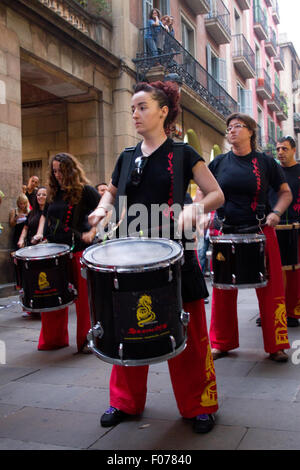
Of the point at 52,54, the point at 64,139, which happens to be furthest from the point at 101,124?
the point at 52,54

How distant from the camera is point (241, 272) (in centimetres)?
377

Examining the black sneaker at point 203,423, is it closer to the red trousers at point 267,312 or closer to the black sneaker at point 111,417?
the black sneaker at point 111,417

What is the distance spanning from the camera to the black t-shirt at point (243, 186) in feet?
13.0

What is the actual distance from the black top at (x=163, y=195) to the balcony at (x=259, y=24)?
28.0 metres

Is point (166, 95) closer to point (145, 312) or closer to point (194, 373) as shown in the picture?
point (145, 312)

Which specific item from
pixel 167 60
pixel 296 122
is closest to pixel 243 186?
pixel 167 60

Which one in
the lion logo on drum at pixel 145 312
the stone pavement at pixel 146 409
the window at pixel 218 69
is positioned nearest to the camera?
the lion logo on drum at pixel 145 312

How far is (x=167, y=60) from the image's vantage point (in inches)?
512

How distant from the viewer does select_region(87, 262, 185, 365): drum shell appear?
2.17 meters

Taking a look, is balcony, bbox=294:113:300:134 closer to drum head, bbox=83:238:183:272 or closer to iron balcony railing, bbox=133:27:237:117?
iron balcony railing, bbox=133:27:237:117

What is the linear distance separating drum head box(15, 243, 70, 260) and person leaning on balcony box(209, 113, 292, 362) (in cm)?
139

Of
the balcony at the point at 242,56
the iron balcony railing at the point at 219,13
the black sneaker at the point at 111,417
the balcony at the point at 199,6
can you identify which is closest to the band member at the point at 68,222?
the black sneaker at the point at 111,417

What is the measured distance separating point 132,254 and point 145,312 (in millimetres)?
299

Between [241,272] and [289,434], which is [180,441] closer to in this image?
[289,434]
